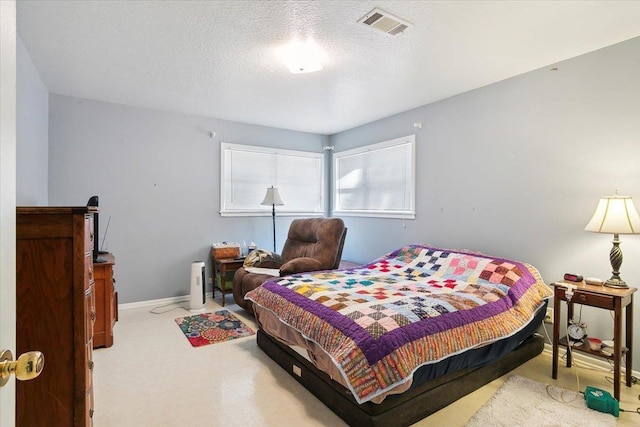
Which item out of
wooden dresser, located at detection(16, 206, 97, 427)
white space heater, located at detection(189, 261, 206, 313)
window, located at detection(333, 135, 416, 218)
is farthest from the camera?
window, located at detection(333, 135, 416, 218)

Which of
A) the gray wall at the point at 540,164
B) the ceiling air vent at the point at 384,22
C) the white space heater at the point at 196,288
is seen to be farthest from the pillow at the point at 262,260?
the ceiling air vent at the point at 384,22

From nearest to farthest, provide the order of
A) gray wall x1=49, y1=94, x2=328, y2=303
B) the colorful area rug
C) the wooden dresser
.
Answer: the wooden dresser → the colorful area rug → gray wall x1=49, y1=94, x2=328, y2=303

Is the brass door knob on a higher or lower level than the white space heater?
higher

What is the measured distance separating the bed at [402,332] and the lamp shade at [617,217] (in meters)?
0.67

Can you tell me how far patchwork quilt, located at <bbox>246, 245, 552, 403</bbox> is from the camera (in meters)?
1.75

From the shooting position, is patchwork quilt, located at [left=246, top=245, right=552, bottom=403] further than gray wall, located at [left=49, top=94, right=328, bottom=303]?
No

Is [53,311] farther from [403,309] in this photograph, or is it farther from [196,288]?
[196,288]

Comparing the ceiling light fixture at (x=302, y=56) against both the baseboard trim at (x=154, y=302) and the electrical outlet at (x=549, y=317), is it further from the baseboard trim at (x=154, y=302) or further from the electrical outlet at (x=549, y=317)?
the baseboard trim at (x=154, y=302)

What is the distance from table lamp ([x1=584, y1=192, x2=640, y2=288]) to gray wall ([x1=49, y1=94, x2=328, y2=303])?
13.0ft

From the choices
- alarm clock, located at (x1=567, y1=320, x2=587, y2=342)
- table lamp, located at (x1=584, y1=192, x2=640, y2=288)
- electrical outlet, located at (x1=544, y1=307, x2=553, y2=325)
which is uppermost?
table lamp, located at (x1=584, y1=192, x2=640, y2=288)

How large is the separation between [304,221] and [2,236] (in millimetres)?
3569

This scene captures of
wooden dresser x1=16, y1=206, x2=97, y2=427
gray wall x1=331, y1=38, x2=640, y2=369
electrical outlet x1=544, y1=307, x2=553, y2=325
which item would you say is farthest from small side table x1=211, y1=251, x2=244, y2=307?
electrical outlet x1=544, y1=307, x2=553, y2=325

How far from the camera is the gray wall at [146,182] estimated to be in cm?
372

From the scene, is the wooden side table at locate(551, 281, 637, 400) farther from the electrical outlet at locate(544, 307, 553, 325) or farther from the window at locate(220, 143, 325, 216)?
the window at locate(220, 143, 325, 216)
